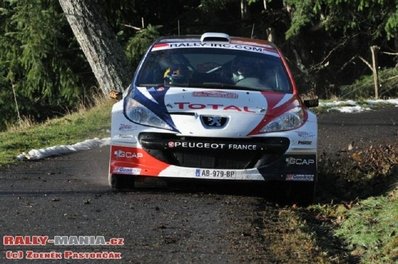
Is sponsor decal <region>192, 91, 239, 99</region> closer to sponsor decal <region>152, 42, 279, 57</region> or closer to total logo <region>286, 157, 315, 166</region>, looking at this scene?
total logo <region>286, 157, 315, 166</region>

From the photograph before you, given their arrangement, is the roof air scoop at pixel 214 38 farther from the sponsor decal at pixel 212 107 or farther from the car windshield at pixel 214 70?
the sponsor decal at pixel 212 107

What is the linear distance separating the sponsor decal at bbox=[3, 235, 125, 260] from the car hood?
1.79 meters

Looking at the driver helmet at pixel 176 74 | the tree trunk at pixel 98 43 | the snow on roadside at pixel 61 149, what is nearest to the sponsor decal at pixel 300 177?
the driver helmet at pixel 176 74

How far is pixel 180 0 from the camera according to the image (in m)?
27.0

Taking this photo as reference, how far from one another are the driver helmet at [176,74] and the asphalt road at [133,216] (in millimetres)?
1150

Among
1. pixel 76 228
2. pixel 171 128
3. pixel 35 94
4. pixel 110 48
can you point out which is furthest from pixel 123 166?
pixel 35 94

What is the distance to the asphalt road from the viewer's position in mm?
5941

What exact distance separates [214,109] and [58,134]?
20.6 feet

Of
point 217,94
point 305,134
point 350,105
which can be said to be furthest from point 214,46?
point 350,105

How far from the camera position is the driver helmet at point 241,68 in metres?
9.00

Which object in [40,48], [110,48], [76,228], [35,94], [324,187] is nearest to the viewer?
[76,228]

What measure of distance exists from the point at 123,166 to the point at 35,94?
18763mm

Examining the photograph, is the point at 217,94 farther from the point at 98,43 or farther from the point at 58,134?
the point at 98,43

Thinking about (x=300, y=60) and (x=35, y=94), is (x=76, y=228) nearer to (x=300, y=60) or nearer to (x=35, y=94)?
(x=35, y=94)
